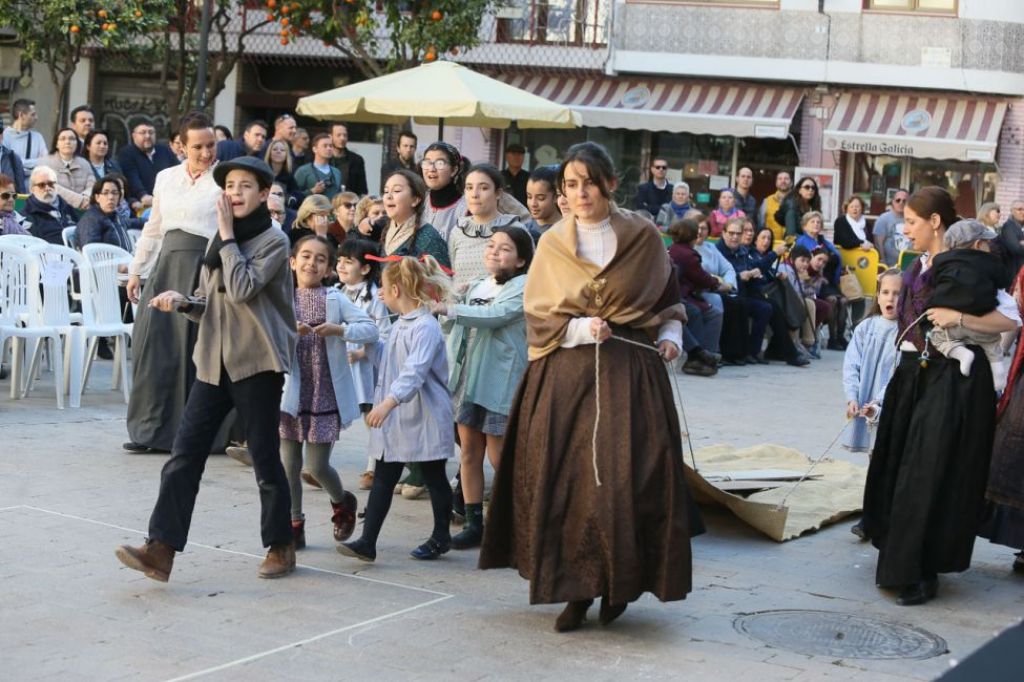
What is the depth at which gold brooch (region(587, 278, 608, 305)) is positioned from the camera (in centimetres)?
618

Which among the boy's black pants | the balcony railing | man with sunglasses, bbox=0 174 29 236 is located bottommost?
the boy's black pants

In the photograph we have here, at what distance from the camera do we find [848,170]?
95.0 ft

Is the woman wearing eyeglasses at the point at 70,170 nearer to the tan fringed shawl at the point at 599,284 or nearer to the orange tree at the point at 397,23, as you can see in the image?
the orange tree at the point at 397,23

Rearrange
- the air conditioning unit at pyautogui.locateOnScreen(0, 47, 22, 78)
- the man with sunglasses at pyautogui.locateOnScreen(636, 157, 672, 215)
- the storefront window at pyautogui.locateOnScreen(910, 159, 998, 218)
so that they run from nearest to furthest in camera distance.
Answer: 1. the man with sunglasses at pyautogui.locateOnScreen(636, 157, 672, 215)
2. the storefront window at pyautogui.locateOnScreen(910, 159, 998, 218)
3. the air conditioning unit at pyautogui.locateOnScreen(0, 47, 22, 78)

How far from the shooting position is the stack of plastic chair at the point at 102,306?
1142cm

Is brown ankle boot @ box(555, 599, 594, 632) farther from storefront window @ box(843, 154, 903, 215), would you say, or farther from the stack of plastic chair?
storefront window @ box(843, 154, 903, 215)

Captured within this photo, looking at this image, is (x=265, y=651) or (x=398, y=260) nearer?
(x=265, y=651)

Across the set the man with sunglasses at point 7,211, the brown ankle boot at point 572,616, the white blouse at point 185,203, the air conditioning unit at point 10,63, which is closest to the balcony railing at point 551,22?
the air conditioning unit at point 10,63

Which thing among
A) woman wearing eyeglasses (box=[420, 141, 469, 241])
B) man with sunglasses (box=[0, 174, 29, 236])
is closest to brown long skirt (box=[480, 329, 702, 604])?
woman wearing eyeglasses (box=[420, 141, 469, 241])

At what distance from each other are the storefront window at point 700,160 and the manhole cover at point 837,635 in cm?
2280

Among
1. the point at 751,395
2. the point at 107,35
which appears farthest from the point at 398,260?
the point at 107,35

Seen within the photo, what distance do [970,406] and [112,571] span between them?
3.72 meters

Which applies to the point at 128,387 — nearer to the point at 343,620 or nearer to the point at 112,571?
the point at 112,571

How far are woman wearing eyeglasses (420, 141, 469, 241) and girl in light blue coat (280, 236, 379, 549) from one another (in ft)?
3.14
